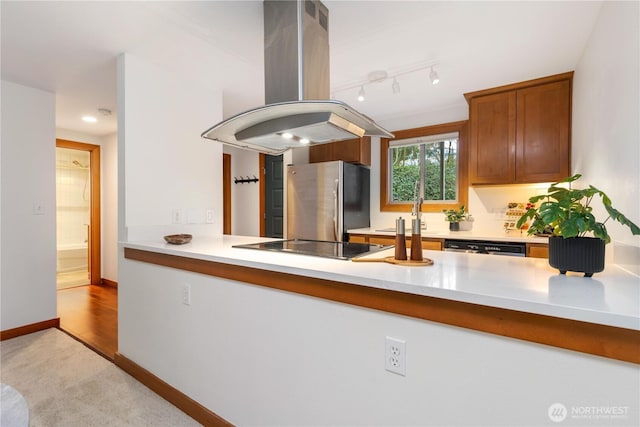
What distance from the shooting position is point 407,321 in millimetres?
1042

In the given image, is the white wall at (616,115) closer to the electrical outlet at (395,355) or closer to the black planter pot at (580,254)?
the black planter pot at (580,254)

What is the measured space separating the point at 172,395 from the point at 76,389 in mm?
707

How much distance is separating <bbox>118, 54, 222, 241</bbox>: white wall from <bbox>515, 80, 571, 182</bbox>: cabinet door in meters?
2.82

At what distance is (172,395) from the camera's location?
1.87 m

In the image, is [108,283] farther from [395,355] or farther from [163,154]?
[395,355]

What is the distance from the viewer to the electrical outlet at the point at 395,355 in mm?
1043

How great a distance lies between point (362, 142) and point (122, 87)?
101 inches

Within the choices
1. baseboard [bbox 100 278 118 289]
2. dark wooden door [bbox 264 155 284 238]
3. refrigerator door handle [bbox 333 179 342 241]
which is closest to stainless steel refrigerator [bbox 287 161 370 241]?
refrigerator door handle [bbox 333 179 342 241]

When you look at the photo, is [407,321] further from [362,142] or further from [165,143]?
[362,142]

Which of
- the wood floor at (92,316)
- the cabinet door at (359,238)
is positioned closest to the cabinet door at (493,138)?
the cabinet door at (359,238)

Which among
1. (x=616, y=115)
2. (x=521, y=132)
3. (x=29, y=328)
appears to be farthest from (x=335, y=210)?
(x=29, y=328)

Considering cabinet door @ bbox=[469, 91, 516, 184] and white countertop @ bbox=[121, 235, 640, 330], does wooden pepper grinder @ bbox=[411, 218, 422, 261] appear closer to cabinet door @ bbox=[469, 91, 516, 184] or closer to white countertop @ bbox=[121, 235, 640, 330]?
white countertop @ bbox=[121, 235, 640, 330]

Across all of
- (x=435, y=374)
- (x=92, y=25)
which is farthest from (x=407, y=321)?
(x=92, y=25)

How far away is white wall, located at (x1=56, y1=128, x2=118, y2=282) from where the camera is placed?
4.50 meters
